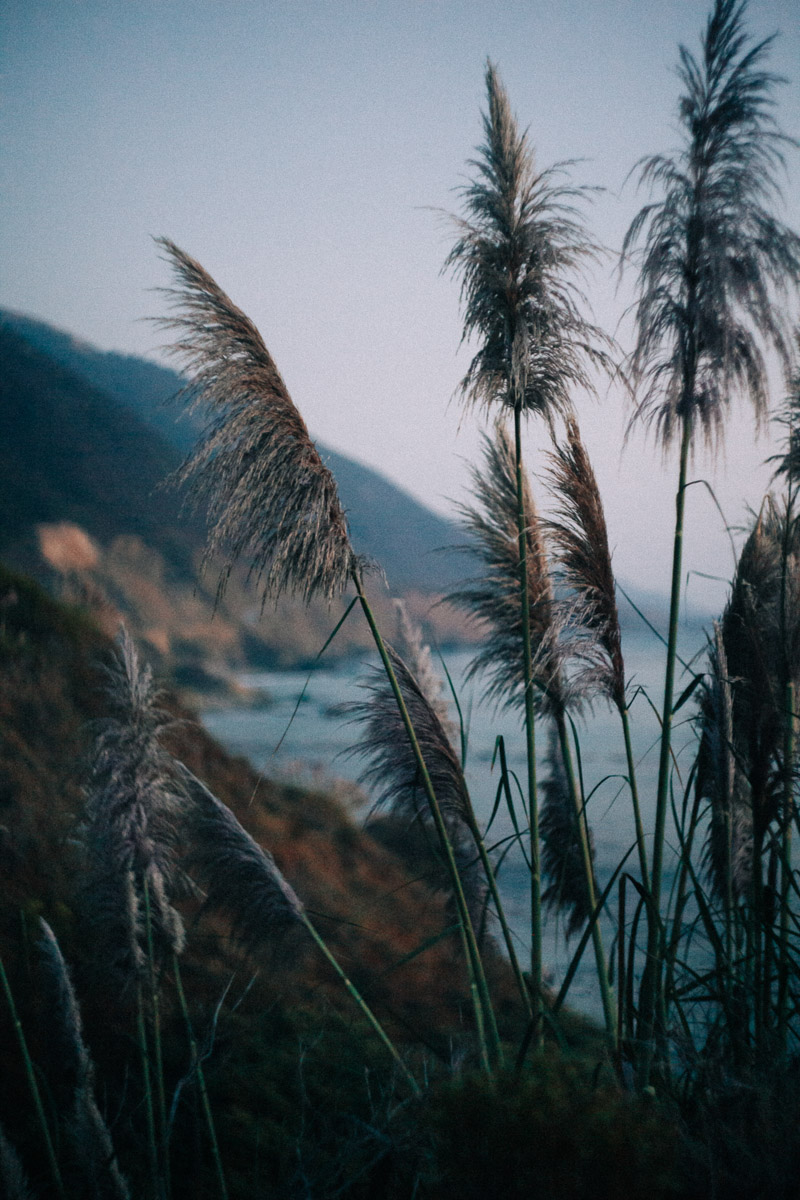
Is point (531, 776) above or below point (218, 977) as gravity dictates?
above

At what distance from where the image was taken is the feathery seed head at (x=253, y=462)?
1.84m

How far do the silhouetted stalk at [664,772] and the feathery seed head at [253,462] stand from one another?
2.96 ft

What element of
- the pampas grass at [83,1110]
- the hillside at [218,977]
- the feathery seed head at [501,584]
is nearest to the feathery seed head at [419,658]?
the feathery seed head at [501,584]

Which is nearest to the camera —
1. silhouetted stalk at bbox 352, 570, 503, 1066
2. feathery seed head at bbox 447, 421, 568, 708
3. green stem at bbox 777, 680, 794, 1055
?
green stem at bbox 777, 680, 794, 1055

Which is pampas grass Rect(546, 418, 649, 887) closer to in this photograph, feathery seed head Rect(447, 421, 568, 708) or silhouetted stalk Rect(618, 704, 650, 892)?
silhouetted stalk Rect(618, 704, 650, 892)

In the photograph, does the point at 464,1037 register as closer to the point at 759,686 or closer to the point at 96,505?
the point at 759,686

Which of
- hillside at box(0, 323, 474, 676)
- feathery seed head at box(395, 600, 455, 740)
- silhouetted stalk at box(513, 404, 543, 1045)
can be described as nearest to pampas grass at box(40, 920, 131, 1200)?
silhouetted stalk at box(513, 404, 543, 1045)

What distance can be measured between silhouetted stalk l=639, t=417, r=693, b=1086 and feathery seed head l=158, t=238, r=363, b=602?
2.96ft

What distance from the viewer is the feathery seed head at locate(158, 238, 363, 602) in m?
1.84

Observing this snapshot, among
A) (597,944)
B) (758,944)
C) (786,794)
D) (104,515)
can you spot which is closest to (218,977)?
(597,944)

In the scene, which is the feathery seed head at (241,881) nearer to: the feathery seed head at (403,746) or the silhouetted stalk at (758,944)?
the feathery seed head at (403,746)

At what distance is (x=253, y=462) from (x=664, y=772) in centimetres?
140

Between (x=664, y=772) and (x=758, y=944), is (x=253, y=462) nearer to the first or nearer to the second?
(x=664, y=772)

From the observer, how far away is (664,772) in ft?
6.54
